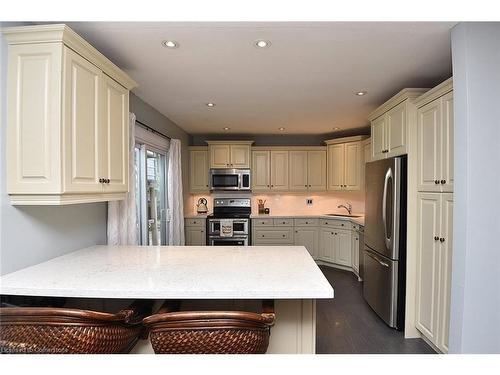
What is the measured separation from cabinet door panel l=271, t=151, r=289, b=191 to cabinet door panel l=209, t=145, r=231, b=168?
2.75ft

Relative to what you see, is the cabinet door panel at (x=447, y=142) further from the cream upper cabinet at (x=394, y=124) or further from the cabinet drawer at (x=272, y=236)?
the cabinet drawer at (x=272, y=236)

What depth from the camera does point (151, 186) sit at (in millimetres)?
3496

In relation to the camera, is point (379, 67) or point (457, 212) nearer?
point (457, 212)

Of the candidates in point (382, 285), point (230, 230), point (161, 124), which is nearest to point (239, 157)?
point (230, 230)

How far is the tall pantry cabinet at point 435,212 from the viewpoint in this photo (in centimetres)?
196

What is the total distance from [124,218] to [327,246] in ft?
11.3

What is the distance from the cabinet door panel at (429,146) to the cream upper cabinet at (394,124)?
0.11m

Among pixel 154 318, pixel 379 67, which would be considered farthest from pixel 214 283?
pixel 379 67

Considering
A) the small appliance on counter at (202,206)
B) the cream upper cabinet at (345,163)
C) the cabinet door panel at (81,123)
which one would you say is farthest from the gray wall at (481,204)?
the small appliance on counter at (202,206)

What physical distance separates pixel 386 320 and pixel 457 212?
1.63 m

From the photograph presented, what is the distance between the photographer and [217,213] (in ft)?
17.0

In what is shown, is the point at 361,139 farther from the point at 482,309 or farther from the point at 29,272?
the point at 29,272

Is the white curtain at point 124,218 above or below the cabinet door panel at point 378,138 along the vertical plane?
below

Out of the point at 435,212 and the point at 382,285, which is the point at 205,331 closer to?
the point at 435,212
